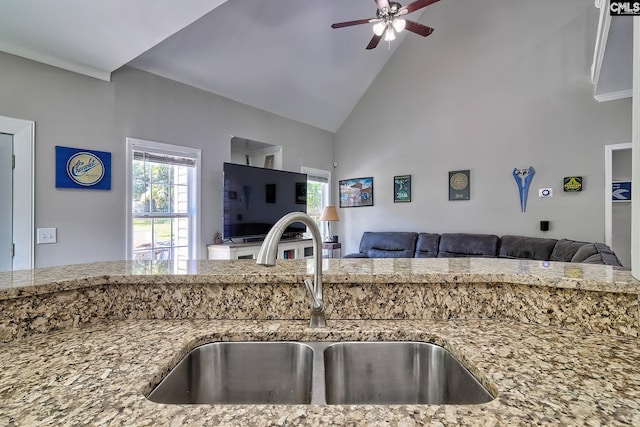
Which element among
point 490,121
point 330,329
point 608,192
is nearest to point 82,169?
point 330,329

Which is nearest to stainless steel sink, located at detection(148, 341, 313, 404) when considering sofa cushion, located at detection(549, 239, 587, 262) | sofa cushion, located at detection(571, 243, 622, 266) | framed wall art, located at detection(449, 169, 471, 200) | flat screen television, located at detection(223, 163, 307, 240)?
sofa cushion, located at detection(571, 243, 622, 266)

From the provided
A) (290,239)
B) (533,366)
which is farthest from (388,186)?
(533,366)

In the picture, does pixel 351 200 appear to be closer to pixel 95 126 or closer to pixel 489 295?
pixel 95 126

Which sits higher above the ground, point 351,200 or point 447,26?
point 447,26

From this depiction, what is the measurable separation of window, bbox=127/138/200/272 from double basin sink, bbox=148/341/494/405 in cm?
286

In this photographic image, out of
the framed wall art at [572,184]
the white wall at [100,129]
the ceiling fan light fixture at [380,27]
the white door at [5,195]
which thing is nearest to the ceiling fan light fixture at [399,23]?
the ceiling fan light fixture at [380,27]

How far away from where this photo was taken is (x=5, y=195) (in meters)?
2.55

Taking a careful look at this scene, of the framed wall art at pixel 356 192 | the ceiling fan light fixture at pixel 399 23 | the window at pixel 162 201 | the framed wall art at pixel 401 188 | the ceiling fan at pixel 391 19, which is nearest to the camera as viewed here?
the ceiling fan at pixel 391 19

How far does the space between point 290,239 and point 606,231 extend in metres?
3.97

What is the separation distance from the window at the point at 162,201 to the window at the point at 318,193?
2319 millimetres

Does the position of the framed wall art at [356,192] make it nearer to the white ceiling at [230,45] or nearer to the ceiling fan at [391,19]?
the white ceiling at [230,45]

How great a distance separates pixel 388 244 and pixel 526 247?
75.1 inches

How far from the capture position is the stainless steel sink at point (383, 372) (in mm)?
876

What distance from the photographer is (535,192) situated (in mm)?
4203
